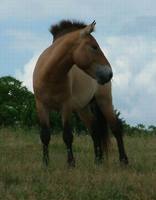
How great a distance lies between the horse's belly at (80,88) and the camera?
10695 mm

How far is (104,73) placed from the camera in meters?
9.34

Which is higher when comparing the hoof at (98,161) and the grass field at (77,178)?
the hoof at (98,161)

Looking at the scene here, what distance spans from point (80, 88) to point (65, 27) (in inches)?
43.6

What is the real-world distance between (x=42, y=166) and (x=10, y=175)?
1.12 meters

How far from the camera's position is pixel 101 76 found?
9383 mm

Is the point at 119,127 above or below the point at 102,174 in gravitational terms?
above

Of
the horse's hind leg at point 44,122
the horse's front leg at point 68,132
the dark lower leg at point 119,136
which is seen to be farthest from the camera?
the dark lower leg at point 119,136

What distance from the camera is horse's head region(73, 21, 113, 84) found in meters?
9.38

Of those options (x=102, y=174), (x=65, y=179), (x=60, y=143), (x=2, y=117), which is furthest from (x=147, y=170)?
(x=2, y=117)

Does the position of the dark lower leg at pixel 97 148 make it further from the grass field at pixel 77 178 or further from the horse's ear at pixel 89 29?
the horse's ear at pixel 89 29

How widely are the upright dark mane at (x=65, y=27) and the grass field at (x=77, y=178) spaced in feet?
7.08

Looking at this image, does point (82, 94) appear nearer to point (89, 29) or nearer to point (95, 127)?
point (95, 127)

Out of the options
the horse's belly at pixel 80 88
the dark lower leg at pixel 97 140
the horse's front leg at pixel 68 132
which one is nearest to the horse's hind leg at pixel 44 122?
the horse's front leg at pixel 68 132

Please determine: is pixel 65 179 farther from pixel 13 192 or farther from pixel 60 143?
pixel 60 143
